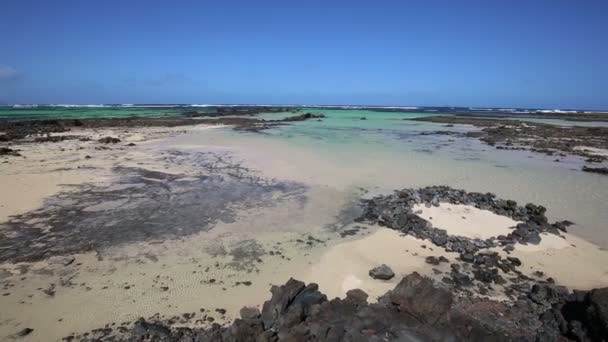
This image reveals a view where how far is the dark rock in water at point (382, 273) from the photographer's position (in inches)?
276

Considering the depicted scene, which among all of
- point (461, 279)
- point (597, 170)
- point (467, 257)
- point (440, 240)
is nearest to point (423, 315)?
point (461, 279)

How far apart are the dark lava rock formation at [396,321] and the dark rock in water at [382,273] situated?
4.79ft

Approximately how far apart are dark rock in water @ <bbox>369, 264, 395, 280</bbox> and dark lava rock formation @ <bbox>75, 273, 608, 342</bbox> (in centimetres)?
146

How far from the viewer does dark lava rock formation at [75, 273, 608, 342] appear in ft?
13.9

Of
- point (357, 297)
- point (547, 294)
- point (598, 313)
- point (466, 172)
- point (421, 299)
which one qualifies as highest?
point (421, 299)

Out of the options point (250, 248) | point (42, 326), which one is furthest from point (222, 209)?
point (42, 326)

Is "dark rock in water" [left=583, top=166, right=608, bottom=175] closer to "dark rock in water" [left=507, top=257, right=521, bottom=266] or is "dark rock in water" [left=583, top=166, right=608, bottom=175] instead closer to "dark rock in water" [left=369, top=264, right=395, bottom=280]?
"dark rock in water" [left=507, top=257, right=521, bottom=266]

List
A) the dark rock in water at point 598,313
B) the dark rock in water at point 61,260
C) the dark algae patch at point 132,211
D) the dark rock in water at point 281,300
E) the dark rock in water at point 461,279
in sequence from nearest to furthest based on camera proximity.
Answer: the dark rock in water at point 598,313
the dark rock in water at point 281,300
the dark rock in water at point 461,279
the dark rock in water at point 61,260
the dark algae patch at point 132,211

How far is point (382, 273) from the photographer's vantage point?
7.02 meters

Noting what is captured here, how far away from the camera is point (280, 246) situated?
858 cm

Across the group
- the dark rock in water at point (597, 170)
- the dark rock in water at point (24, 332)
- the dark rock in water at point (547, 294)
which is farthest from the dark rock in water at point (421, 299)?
the dark rock in water at point (597, 170)

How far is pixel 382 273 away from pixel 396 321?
264 cm

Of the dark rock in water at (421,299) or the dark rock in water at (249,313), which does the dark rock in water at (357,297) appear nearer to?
the dark rock in water at (421,299)

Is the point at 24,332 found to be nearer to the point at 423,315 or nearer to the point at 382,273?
the point at 423,315
